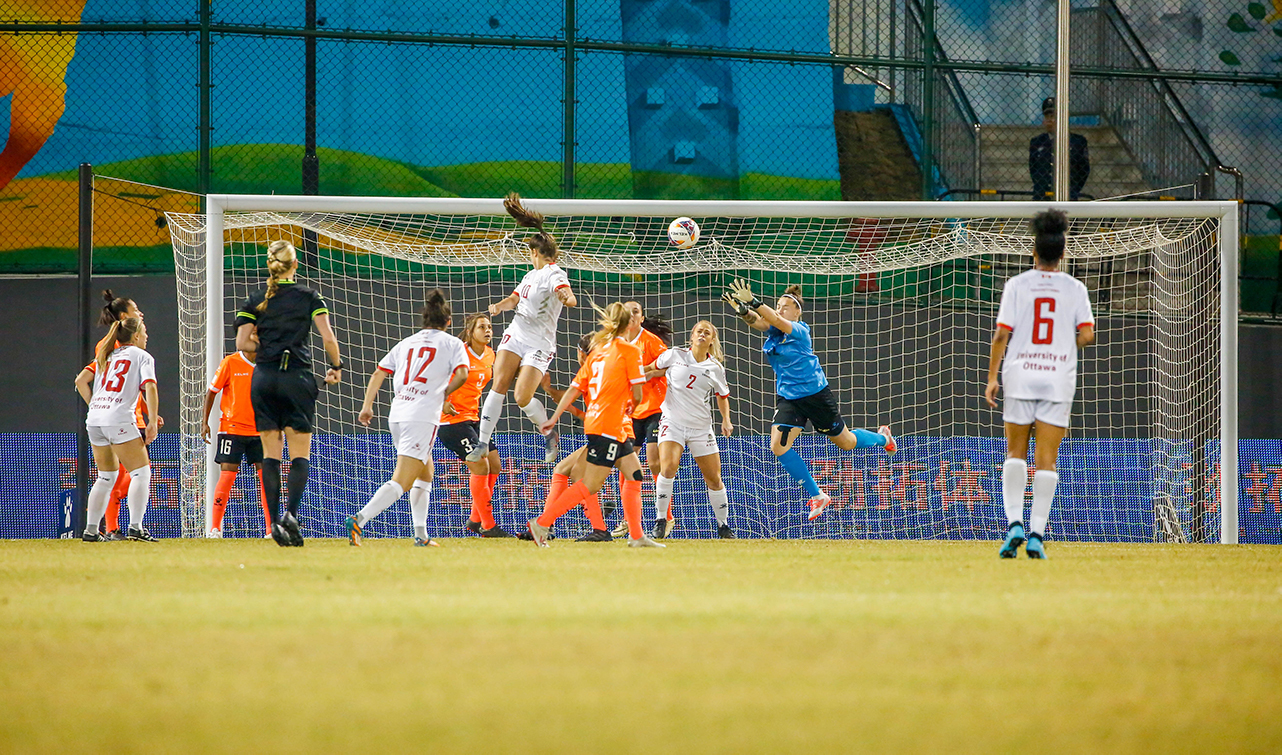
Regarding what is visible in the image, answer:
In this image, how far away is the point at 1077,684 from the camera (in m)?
3.27

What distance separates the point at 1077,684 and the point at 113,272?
12.7 m

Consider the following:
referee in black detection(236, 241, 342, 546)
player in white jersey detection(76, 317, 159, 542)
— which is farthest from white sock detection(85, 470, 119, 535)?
referee in black detection(236, 241, 342, 546)

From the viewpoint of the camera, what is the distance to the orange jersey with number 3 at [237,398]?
10141 mm

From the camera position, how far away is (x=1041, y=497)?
25.0 feet

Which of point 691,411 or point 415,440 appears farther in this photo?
point 691,411

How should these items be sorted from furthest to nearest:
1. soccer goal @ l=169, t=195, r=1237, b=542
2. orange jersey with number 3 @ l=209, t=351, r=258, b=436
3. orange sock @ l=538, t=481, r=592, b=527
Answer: soccer goal @ l=169, t=195, r=1237, b=542 < orange jersey with number 3 @ l=209, t=351, r=258, b=436 < orange sock @ l=538, t=481, r=592, b=527

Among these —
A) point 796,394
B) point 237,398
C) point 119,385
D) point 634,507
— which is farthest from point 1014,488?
point 119,385

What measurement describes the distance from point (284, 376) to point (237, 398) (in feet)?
7.60

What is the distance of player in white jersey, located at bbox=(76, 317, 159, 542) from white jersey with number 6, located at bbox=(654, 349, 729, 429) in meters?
4.22

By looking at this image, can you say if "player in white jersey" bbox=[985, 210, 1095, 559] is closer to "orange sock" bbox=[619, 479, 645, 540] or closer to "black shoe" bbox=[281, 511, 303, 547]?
"orange sock" bbox=[619, 479, 645, 540]

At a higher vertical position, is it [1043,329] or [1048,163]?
[1048,163]

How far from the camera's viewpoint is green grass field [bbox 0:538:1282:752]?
271cm

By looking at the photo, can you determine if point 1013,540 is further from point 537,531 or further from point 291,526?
point 291,526

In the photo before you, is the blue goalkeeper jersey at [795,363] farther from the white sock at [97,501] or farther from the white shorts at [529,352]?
the white sock at [97,501]
